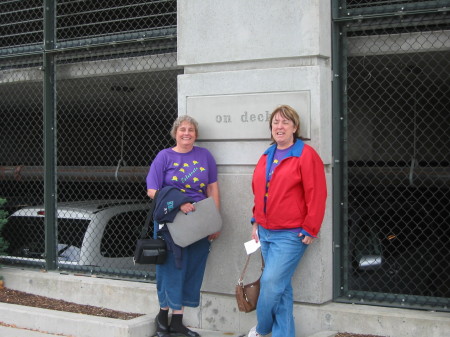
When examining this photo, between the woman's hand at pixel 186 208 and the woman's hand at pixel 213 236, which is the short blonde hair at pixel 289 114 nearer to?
the woman's hand at pixel 186 208

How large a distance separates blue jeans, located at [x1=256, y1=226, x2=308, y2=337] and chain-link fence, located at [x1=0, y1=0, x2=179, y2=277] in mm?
2031

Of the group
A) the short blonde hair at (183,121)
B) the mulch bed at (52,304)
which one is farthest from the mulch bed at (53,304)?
the short blonde hair at (183,121)

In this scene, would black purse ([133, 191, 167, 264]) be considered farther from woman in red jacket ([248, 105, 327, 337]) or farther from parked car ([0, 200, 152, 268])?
Answer: parked car ([0, 200, 152, 268])

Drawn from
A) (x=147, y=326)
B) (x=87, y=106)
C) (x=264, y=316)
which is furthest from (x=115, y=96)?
(x=264, y=316)

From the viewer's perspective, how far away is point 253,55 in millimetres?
5871

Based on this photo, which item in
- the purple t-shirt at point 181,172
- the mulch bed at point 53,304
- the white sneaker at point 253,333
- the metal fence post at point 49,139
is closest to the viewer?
the white sneaker at point 253,333

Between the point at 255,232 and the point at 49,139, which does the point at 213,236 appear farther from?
the point at 49,139

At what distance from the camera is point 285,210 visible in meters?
5.08

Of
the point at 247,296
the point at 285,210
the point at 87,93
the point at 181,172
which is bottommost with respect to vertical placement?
the point at 247,296

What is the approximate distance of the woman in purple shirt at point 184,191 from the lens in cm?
568

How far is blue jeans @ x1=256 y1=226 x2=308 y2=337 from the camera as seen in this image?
5.09m

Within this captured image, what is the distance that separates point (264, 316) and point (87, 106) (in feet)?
27.2

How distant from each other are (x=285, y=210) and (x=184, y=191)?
1.03 m

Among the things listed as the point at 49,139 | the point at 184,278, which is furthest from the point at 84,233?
the point at 184,278
